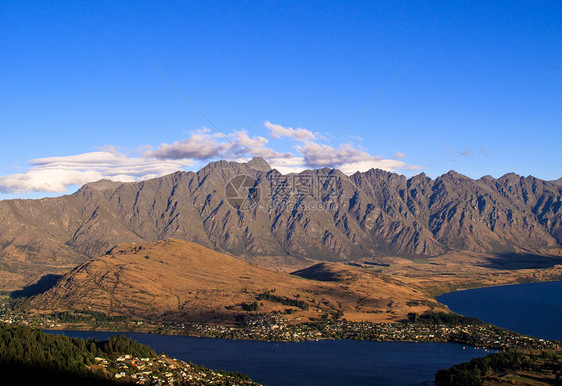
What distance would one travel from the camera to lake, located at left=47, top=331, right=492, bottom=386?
13925cm

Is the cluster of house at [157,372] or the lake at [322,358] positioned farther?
the lake at [322,358]

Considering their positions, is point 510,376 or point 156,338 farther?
point 156,338

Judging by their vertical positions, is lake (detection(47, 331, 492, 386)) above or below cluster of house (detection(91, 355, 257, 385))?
below

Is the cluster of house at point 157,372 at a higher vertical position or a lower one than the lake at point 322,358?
higher

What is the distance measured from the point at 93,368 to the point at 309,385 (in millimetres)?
51909

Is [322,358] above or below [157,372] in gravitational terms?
below

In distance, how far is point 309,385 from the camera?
132625 mm

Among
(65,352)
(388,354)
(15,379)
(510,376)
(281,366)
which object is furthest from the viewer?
(388,354)

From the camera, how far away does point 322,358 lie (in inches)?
6329

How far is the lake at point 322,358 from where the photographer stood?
139m

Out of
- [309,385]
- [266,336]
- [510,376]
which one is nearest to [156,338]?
[266,336]

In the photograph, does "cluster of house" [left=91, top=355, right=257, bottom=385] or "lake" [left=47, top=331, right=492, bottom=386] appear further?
"lake" [left=47, top=331, right=492, bottom=386]

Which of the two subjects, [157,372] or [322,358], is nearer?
[157,372]

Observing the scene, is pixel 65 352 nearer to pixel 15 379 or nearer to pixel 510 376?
pixel 15 379
